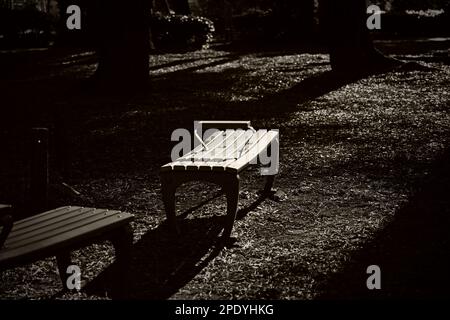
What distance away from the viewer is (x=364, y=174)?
7.60 m

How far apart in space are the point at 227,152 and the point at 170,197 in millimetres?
768

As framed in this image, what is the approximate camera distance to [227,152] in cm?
601

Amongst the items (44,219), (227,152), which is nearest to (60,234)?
(44,219)

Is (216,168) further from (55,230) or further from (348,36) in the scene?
(348,36)

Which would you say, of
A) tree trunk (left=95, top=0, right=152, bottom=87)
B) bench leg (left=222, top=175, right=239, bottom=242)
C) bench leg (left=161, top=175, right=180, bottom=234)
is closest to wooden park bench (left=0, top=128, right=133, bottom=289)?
bench leg (left=161, top=175, right=180, bottom=234)

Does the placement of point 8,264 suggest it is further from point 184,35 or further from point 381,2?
point 381,2

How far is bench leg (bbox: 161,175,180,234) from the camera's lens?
217 inches

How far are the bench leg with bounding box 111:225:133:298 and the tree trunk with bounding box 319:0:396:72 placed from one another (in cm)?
1393

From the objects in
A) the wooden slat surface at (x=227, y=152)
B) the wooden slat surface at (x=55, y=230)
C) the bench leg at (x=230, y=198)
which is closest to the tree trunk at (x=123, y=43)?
the wooden slat surface at (x=227, y=152)

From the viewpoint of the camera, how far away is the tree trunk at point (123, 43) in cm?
1374

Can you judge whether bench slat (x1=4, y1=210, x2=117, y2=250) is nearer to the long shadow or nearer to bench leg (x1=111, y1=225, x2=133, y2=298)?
bench leg (x1=111, y1=225, x2=133, y2=298)

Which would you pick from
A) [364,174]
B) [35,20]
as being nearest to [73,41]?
[35,20]

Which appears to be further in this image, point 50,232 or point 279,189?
point 279,189

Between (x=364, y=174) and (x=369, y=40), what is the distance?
37.6ft
